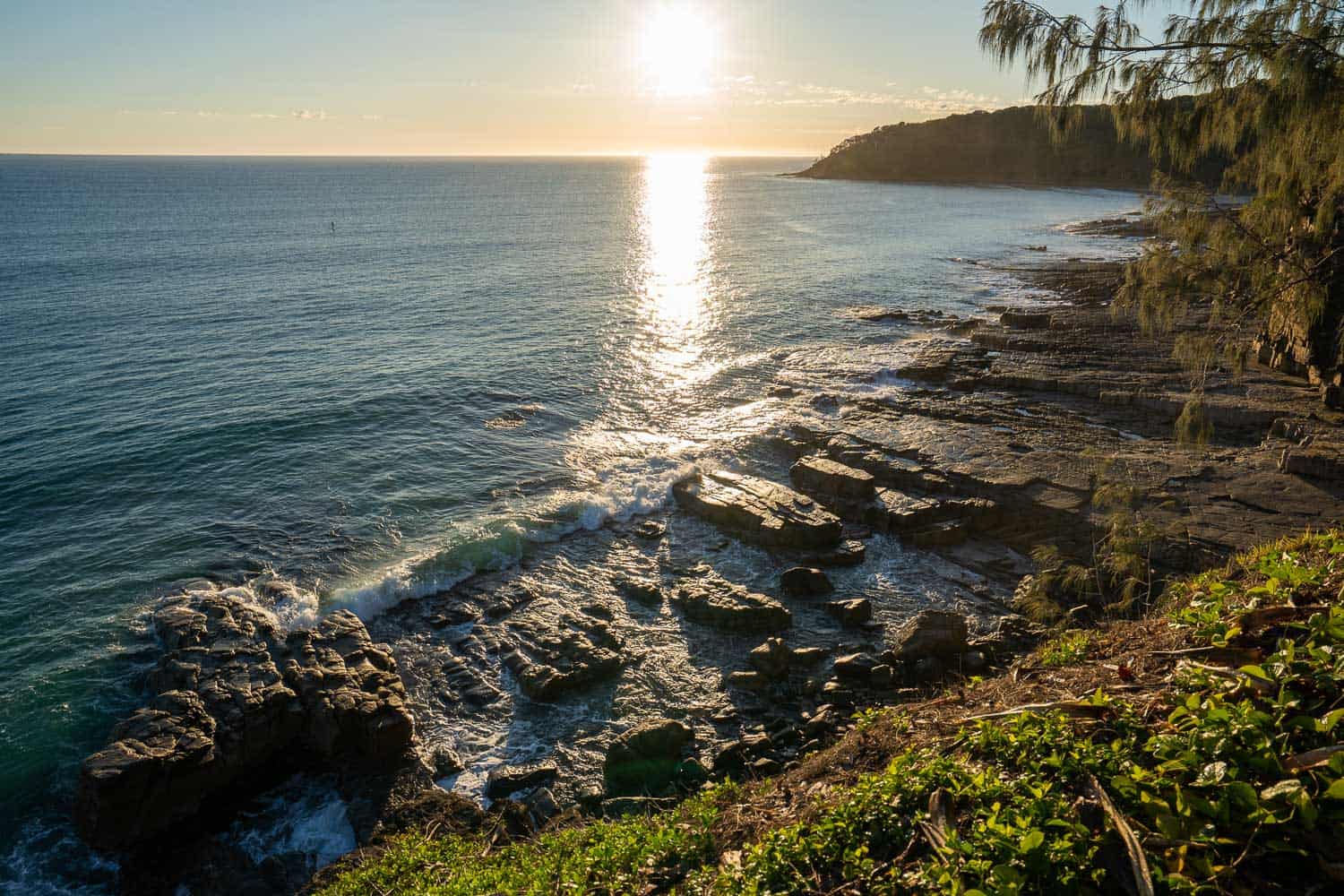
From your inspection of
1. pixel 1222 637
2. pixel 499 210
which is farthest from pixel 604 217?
pixel 1222 637

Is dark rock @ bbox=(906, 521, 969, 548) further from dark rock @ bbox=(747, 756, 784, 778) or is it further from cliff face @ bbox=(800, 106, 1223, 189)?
cliff face @ bbox=(800, 106, 1223, 189)

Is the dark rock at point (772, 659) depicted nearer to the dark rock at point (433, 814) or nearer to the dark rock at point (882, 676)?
the dark rock at point (882, 676)

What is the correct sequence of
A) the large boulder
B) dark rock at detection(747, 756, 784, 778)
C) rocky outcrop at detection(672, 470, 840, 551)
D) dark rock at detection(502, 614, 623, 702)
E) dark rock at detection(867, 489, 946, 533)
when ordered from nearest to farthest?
1. dark rock at detection(747, 756, 784, 778)
2. the large boulder
3. dark rock at detection(502, 614, 623, 702)
4. rocky outcrop at detection(672, 470, 840, 551)
5. dark rock at detection(867, 489, 946, 533)

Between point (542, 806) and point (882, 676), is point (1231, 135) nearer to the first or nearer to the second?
point (882, 676)

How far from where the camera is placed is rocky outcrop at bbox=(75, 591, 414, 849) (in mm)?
13336

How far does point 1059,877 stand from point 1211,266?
Answer: 1178cm

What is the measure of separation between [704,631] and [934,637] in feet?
19.6

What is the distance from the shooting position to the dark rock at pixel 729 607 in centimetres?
1919

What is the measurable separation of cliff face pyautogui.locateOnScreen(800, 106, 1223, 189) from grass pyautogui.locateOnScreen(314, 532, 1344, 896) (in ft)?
577

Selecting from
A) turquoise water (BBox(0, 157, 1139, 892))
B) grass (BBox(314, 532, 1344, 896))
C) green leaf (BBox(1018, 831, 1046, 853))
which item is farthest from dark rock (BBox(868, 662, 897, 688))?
turquoise water (BBox(0, 157, 1139, 892))

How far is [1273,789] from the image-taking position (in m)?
4.72

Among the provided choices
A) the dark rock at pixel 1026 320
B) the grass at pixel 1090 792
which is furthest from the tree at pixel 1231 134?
the dark rock at pixel 1026 320

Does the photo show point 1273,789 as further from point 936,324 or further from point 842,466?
point 936,324

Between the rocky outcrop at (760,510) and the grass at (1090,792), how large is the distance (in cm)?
1281
